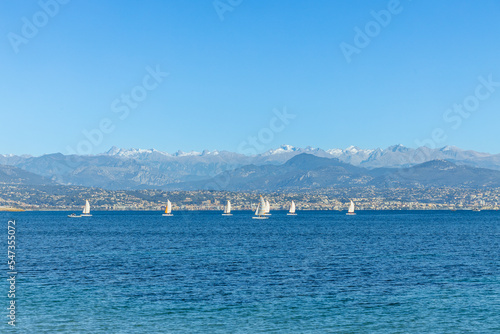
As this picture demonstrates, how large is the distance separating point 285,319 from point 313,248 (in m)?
75.2

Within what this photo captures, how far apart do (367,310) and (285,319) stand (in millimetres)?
9197

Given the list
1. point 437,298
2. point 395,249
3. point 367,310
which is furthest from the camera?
point 395,249

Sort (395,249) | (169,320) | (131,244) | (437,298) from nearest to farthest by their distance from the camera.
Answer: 1. (169,320)
2. (437,298)
3. (395,249)
4. (131,244)

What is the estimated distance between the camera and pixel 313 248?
130625 mm

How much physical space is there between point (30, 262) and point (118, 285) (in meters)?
33.3

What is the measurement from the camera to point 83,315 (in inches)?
2271

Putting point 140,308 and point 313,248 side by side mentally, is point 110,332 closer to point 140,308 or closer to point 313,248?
point 140,308

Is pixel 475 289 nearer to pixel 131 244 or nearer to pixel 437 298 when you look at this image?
pixel 437 298

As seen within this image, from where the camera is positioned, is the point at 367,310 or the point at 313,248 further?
the point at 313,248

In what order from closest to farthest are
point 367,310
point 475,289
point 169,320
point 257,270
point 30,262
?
point 169,320 → point 367,310 → point 475,289 → point 257,270 → point 30,262

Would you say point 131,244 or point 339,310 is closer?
point 339,310

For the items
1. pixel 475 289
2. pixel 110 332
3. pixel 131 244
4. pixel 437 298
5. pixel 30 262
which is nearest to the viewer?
pixel 110 332

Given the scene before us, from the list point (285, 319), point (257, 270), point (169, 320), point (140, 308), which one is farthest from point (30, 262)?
point (285, 319)

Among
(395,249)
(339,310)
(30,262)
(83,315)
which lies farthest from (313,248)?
(83,315)
